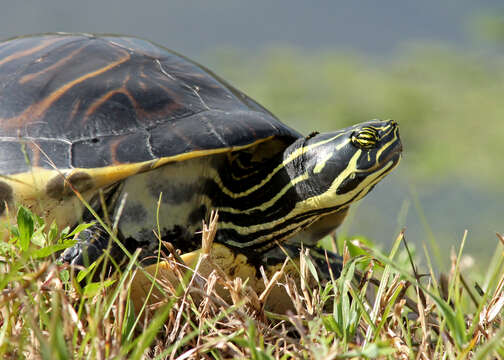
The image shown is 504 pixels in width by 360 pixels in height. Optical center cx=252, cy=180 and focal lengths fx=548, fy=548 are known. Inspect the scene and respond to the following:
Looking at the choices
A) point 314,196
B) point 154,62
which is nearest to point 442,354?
point 314,196

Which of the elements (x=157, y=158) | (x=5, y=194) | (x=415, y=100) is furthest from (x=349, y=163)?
(x=415, y=100)

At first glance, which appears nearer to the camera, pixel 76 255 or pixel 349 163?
pixel 76 255

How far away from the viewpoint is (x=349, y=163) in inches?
67.3

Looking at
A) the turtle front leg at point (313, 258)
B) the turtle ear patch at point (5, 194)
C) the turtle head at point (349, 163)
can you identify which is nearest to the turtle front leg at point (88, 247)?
the turtle ear patch at point (5, 194)

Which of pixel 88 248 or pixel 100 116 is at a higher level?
pixel 100 116

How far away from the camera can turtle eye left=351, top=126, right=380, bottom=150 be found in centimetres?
170

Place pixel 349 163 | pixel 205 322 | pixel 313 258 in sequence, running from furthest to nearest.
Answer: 1. pixel 313 258
2. pixel 349 163
3. pixel 205 322

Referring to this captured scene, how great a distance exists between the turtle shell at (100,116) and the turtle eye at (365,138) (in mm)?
287

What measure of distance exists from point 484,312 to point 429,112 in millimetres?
11259

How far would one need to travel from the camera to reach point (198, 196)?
5.94ft

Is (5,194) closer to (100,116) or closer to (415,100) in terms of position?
(100,116)

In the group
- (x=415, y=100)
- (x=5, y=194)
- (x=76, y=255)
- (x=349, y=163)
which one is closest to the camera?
(x=76, y=255)

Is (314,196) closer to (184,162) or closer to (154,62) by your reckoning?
(184,162)

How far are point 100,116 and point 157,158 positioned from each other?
260mm
